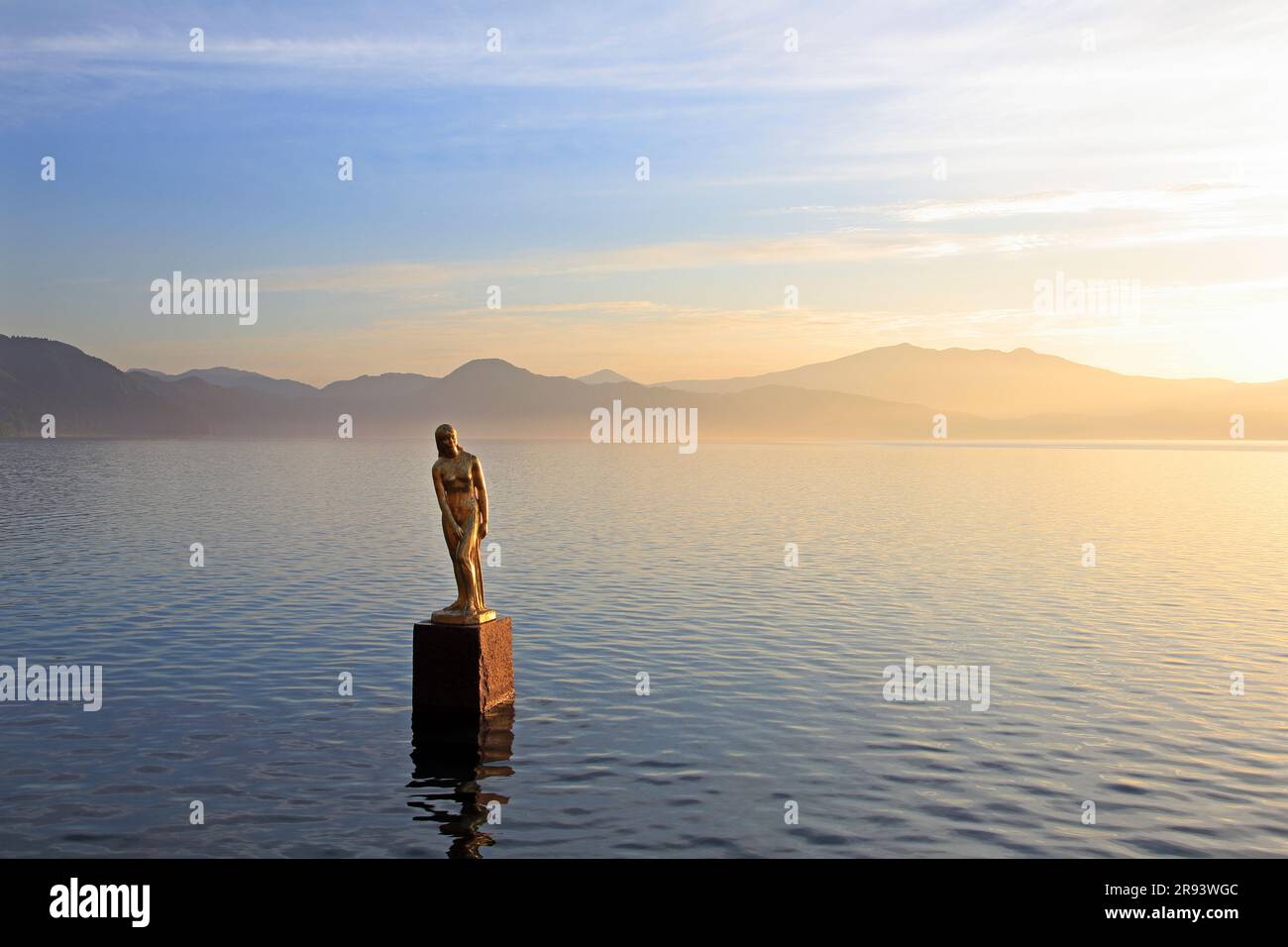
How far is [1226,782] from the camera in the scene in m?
16.8

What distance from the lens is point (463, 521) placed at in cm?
1977

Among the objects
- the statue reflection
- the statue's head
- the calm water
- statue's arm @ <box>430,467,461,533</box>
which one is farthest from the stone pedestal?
the statue's head

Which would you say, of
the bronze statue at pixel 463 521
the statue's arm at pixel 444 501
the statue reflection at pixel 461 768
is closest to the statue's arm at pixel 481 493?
the bronze statue at pixel 463 521

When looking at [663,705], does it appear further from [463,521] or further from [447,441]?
[447,441]

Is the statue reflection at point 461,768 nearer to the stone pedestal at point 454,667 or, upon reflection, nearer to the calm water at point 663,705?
the calm water at point 663,705

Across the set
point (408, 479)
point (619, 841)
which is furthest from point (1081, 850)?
point (408, 479)

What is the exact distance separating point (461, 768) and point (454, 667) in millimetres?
2601

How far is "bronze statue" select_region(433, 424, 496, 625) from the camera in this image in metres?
19.3

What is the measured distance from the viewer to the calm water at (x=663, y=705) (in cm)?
1464

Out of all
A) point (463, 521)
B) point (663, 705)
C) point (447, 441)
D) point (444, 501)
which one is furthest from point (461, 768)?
point (447, 441)

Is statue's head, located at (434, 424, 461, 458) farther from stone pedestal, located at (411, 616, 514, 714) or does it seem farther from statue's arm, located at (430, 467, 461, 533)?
stone pedestal, located at (411, 616, 514, 714)

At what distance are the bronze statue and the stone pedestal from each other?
227 mm

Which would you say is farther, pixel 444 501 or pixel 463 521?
pixel 444 501
